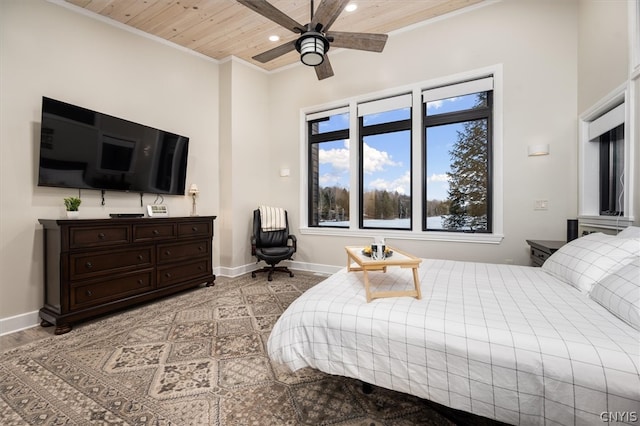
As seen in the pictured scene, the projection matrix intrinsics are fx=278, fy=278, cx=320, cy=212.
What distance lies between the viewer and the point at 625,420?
3.03ft

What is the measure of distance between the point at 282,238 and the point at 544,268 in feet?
11.7

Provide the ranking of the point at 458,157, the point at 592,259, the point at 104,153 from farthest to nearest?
the point at 458,157 < the point at 104,153 < the point at 592,259

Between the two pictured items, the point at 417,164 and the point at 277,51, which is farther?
the point at 417,164

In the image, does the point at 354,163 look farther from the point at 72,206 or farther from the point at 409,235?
the point at 72,206

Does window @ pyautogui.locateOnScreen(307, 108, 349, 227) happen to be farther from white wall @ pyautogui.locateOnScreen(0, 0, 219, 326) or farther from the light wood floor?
the light wood floor

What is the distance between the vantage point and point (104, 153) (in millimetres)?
3098

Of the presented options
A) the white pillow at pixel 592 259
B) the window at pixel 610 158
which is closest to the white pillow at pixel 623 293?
the white pillow at pixel 592 259

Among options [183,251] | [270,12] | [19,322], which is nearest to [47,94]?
[183,251]

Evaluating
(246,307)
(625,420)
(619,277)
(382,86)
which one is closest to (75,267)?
(246,307)

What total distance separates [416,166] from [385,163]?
1.84 ft

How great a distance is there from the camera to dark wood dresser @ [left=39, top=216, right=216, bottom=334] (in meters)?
2.56

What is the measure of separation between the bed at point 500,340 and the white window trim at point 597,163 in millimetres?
709

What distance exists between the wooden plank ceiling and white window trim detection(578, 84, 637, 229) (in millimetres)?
1921

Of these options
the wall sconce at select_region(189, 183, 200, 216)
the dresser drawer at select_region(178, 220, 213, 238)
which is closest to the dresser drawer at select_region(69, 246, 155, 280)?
the dresser drawer at select_region(178, 220, 213, 238)
